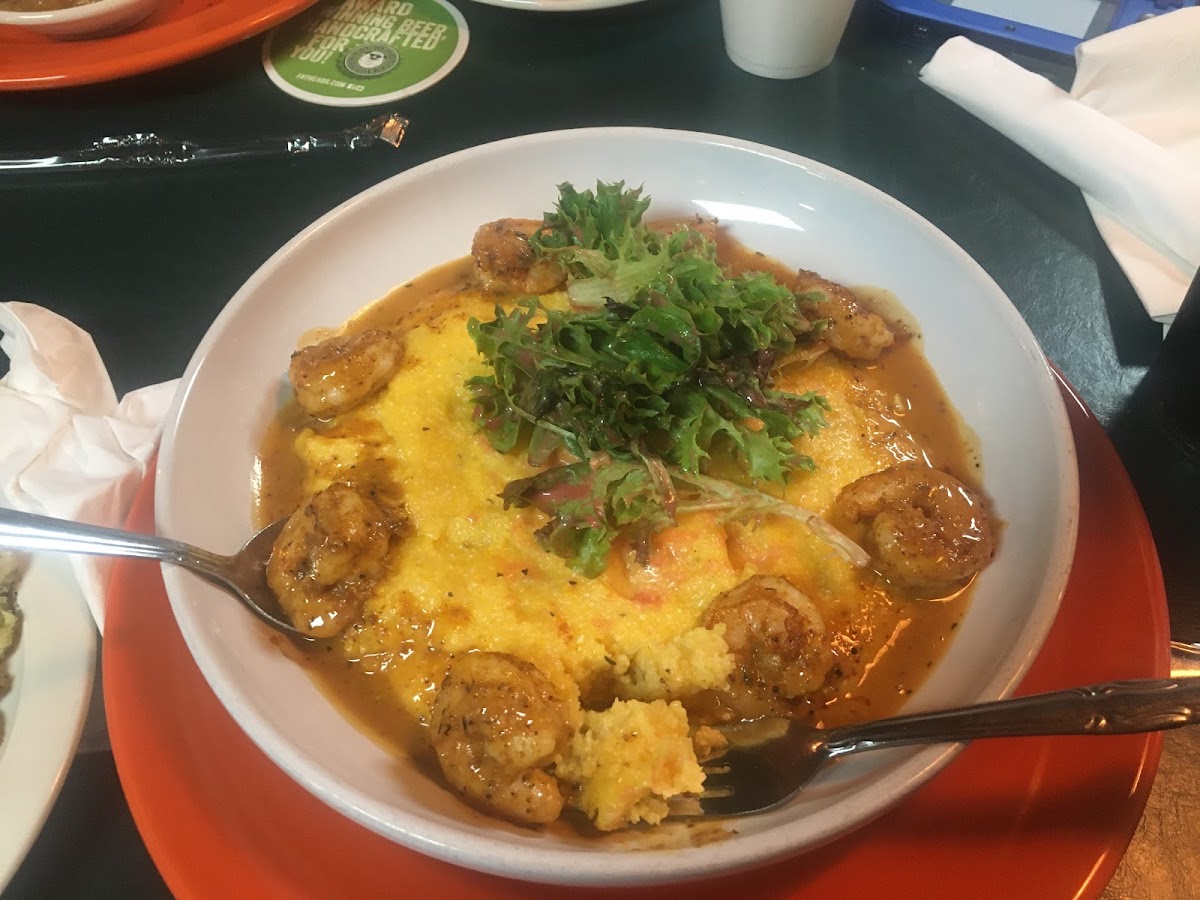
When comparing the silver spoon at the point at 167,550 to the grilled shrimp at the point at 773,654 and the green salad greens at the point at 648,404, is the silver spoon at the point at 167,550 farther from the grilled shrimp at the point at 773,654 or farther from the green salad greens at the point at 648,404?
the grilled shrimp at the point at 773,654

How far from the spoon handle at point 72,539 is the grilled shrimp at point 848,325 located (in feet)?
7.30

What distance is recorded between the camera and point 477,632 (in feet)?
8.10

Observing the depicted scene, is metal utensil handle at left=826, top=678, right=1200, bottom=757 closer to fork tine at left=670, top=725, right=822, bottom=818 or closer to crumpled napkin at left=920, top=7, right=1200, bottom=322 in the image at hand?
fork tine at left=670, top=725, right=822, bottom=818

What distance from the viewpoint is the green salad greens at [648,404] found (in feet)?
8.43

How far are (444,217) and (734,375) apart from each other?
1.49 meters

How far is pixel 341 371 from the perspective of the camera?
2.86 metres

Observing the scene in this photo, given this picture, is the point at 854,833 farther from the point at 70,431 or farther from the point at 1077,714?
the point at 70,431

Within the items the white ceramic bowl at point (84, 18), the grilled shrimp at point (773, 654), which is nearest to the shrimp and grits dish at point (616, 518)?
the grilled shrimp at point (773, 654)

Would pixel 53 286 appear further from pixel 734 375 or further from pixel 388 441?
pixel 734 375

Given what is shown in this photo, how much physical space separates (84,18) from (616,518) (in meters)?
4.40

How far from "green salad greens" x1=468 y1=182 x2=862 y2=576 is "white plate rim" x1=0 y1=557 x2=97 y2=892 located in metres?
1.37

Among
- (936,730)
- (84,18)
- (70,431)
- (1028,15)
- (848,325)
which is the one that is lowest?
(70,431)

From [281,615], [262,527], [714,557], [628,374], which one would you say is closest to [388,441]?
[262,527]

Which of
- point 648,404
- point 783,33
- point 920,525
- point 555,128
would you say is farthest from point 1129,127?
point 648,404
